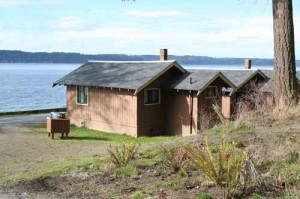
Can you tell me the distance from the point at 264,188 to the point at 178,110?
61.5 ft

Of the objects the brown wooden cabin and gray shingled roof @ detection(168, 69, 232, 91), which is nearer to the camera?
gray shingled roof @ detection(168, 69, 232, 91)

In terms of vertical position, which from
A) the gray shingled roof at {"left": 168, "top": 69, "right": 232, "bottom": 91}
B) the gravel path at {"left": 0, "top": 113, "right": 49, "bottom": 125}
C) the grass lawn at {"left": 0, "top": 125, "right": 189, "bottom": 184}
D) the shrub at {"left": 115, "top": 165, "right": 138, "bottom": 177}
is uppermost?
the gray shingled roof at {"left": 168, "top": 69, "right": 232, "bottom": 91}

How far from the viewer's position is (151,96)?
1009 inches

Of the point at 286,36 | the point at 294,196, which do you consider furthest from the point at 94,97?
the point at 294,196

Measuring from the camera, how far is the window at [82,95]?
93.2 ft

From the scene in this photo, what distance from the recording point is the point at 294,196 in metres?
5.91

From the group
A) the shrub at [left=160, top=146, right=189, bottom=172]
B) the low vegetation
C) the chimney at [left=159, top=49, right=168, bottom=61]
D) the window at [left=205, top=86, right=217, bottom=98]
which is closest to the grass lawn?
the low vegetation

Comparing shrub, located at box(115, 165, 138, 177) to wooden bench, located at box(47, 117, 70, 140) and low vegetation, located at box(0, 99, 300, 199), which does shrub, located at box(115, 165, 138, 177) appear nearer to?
low vegetation, located at box(0, 99, 300, 199)

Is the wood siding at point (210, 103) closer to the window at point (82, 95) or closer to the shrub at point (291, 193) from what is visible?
the window at point (82, 95)

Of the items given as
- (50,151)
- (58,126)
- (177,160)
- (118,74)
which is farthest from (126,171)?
(118,74)

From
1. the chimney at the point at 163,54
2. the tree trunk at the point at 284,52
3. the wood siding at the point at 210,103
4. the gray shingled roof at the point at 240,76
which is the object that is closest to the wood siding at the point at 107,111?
the wood siding at the point at 210,103

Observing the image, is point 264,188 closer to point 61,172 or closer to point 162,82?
point 61,172

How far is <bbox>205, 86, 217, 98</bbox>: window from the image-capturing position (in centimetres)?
2567

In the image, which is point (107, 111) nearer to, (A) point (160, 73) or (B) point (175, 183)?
(A) point (160, 73)
